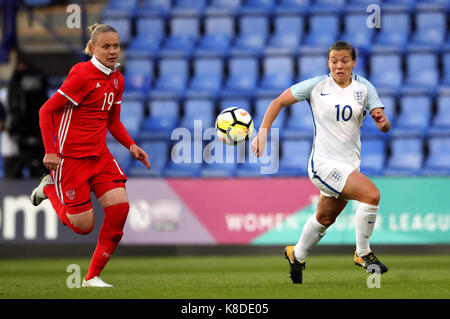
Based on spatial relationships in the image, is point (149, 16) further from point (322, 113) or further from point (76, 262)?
point (322, 113)

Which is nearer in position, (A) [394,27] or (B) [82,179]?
(B) [82,179]

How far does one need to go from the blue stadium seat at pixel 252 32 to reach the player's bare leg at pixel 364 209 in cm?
825

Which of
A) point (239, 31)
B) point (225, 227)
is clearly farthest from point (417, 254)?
point (239, 31)

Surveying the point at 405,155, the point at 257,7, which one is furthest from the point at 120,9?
the point at 405,155

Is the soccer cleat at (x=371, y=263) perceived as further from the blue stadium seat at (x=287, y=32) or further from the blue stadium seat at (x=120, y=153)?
the blue stadium seat at (x=287, y=32)

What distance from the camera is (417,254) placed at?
37.2ft

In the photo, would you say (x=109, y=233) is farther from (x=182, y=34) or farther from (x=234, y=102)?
(x=182, y=34)

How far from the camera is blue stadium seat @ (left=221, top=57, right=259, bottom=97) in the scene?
14.1m

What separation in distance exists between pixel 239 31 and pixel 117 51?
Answer: 8786 millimetres

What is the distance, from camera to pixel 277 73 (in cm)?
1418

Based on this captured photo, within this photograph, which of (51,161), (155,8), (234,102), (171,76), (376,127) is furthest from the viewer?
(155,8)

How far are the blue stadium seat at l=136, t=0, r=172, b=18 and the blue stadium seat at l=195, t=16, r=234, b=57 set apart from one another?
80 cm

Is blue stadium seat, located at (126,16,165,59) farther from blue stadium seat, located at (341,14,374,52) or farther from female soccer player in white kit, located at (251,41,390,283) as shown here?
female soccer player in white kit, located at (251,41,390,283)

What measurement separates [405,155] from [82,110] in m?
7.22
